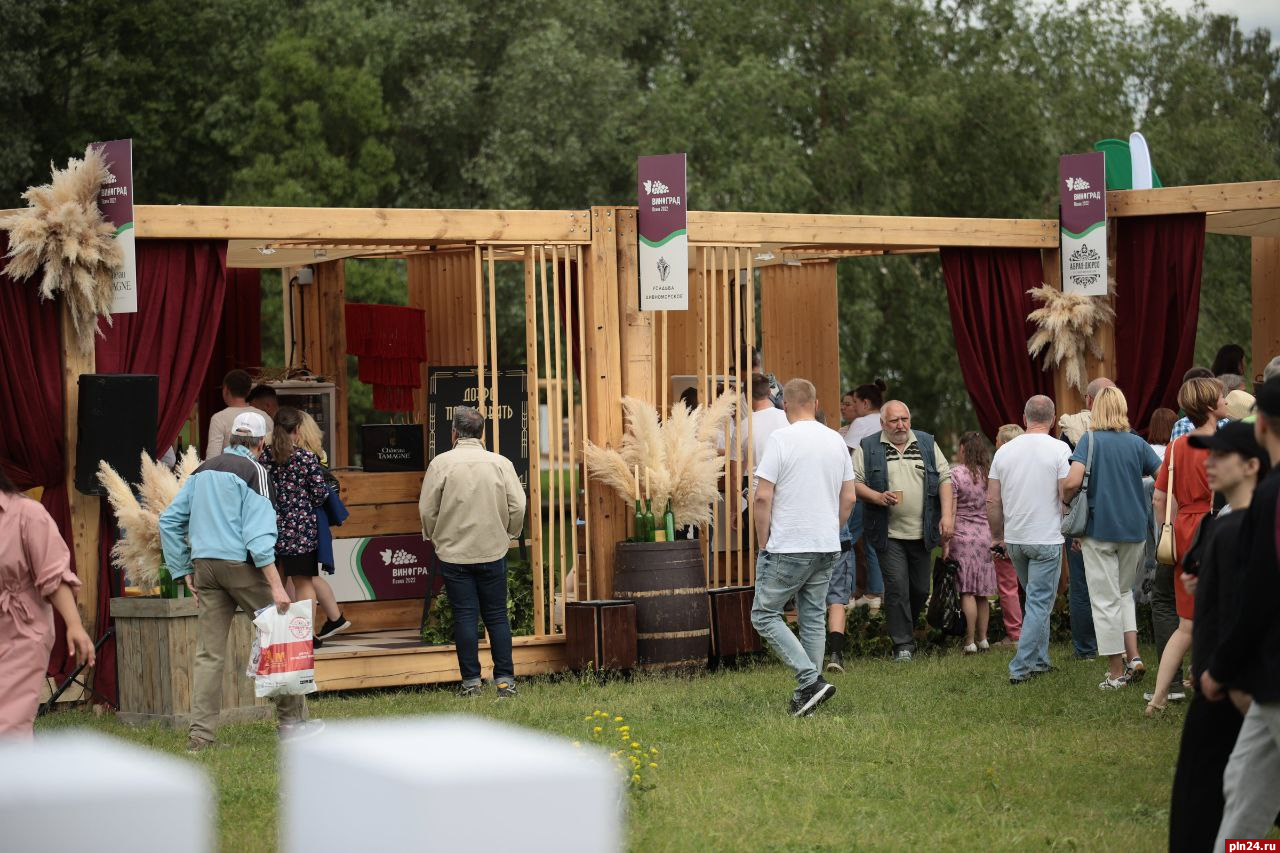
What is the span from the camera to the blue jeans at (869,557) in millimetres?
10125

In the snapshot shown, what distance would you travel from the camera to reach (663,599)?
958 centimetres

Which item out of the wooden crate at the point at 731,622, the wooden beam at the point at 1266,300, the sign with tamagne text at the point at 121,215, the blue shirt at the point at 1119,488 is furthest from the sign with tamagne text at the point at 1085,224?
the sign with tamagne text at the point at 121,215

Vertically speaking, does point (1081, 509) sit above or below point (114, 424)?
below

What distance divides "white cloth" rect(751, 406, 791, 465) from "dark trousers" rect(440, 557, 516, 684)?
2.07m

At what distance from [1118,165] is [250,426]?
6637mm

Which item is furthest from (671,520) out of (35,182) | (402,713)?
(35,182)

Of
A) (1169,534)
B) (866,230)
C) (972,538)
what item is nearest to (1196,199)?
(866,230)

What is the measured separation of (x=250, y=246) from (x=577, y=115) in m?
11.9

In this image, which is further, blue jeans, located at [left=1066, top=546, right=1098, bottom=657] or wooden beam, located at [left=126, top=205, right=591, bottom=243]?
blue jeans, located at [left=1066, top=546, right=1098, bottom=657]

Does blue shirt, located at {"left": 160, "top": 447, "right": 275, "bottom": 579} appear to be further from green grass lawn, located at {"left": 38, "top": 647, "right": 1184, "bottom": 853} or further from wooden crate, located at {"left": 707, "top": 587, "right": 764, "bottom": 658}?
wooden crate, located at {"left": 707, "top": 587, "right": 764, "bottom": 658}

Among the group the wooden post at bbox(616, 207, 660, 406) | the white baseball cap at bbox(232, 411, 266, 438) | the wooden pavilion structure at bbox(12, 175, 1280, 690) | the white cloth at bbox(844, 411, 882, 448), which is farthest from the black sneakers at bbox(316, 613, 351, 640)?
the white cloth at bbox(844, 411, 882, 448)

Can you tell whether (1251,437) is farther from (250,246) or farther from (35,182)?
(35,182)

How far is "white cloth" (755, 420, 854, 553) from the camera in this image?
809cm

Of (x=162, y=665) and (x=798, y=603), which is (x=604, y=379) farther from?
(x=162, y=665)
